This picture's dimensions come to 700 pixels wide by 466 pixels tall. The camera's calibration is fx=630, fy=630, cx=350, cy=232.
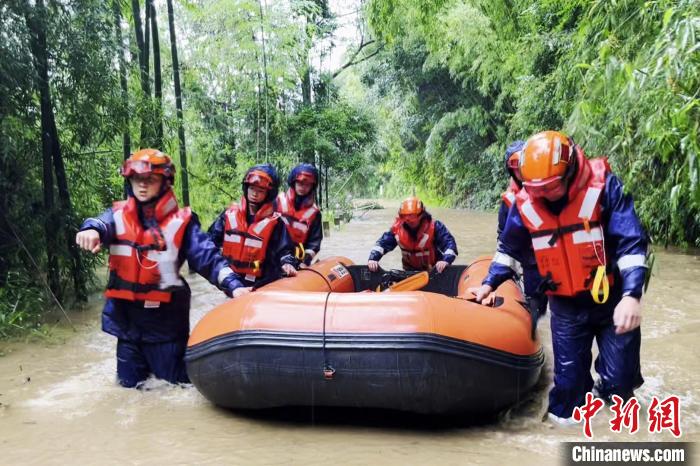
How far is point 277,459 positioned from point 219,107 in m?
9.76

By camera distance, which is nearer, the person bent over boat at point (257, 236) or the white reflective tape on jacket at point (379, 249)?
the person bent over boat at point (257, 236)

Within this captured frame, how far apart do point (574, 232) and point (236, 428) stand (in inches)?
77.0

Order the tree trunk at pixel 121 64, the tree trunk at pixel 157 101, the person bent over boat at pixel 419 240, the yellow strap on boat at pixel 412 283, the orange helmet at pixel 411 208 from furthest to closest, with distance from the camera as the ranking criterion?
1. the tree trunk at pixel 157 101
2. the tree trunk at pixel 121 64
3. the person bent over boat at pixel 419 240
4. the orange helmet at pixel 411 208
5. the yellow strap on boat at pixel 412 283

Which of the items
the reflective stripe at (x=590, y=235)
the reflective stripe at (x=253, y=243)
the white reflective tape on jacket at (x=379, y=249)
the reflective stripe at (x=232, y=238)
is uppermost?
the reflective stripe at (x=590, y=235)

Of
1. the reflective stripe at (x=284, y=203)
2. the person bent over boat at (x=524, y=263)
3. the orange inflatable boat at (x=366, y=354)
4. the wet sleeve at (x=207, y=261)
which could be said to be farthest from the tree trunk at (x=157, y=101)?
the orange inflatable boat at (x=366, y=354)

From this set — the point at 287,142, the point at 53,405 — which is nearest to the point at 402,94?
the point at 287,142

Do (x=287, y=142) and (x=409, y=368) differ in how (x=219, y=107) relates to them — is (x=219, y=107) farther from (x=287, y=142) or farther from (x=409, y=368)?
(x=409, y=368)

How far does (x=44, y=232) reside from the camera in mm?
5828

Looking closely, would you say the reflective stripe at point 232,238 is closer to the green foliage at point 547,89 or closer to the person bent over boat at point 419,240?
the person bent over boat at point 419,240

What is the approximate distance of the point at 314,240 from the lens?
19.1 ft

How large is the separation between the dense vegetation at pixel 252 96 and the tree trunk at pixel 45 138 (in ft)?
0.04

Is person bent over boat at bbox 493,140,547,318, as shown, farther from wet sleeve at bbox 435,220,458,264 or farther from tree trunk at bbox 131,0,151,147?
tree trunk at bbox 131,0,151,147

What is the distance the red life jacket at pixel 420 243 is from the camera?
20.1ft

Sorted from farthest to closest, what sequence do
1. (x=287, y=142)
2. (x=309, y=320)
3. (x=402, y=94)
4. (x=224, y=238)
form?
(x=402, y=94) → (x=287, y=142) → (x=224, y=238) → (x=309, y=320)
